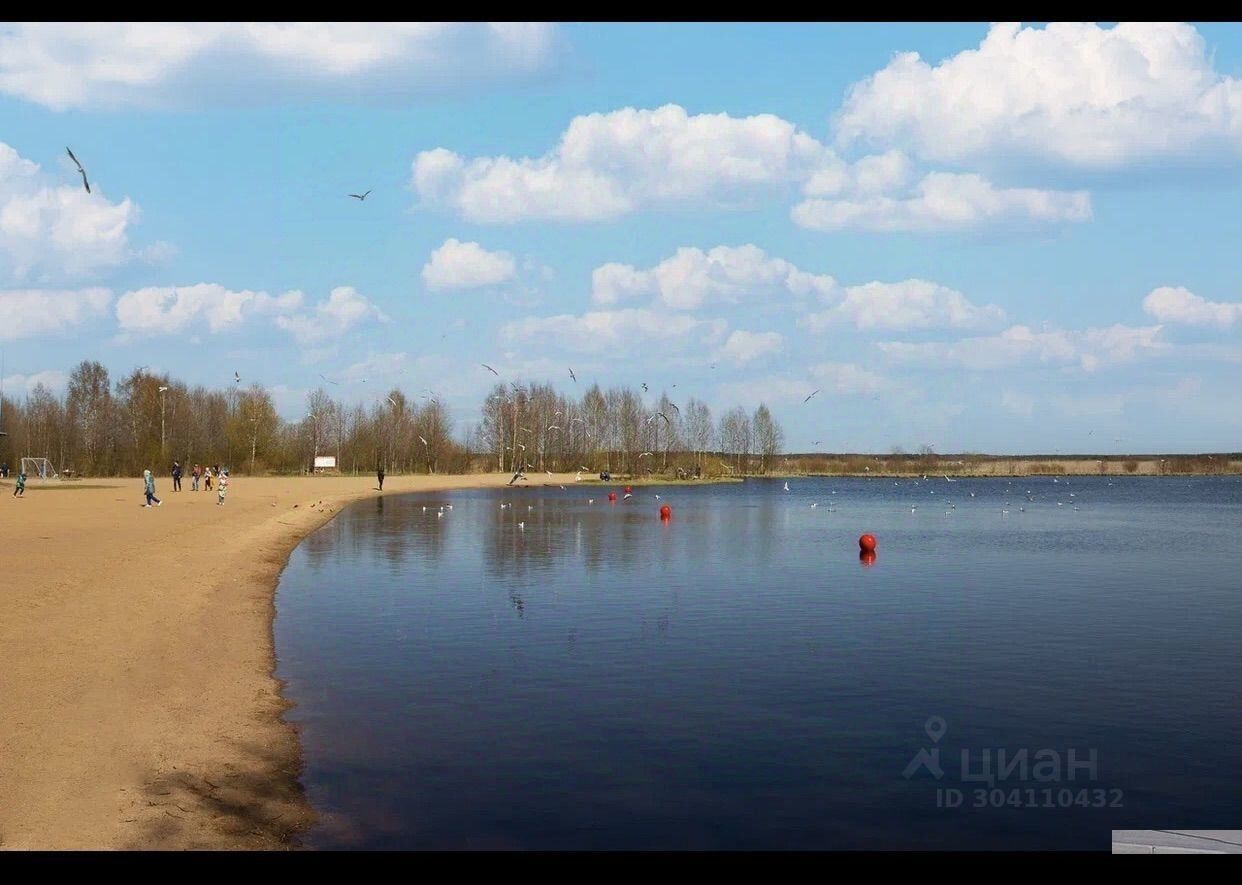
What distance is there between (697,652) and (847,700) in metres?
4.42

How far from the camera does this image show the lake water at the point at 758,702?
11188 millimetres

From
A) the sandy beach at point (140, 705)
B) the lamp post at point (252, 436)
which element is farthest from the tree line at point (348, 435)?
the sandy beach at point (140, 705)

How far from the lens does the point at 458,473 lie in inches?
6220

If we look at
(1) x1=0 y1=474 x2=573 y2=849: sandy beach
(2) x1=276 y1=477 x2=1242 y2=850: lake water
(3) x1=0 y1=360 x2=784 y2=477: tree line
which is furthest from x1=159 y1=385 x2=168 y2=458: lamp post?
(1) x1=0 y1=474 x2=573 y2=849: sandy beach

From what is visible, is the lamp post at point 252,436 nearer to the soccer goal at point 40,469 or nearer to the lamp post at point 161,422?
the lamp post at point 161,422

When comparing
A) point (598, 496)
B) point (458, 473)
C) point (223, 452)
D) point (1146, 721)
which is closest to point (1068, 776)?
point (1146, 721)

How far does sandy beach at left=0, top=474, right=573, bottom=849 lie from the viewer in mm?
10117

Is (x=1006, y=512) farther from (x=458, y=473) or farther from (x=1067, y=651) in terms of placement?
(x=458, y=473)

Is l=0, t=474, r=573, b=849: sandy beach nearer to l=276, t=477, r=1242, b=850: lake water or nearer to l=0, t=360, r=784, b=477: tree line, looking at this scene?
l=276, t=477, r=1242, b=850: lake water

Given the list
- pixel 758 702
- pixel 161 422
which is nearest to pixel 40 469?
pixel 161 422

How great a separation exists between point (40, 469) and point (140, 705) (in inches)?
4032

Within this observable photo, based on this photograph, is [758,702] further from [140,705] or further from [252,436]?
[252,436]

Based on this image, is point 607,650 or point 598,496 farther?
point 598,496

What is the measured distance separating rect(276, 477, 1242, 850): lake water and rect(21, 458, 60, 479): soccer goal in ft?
258
